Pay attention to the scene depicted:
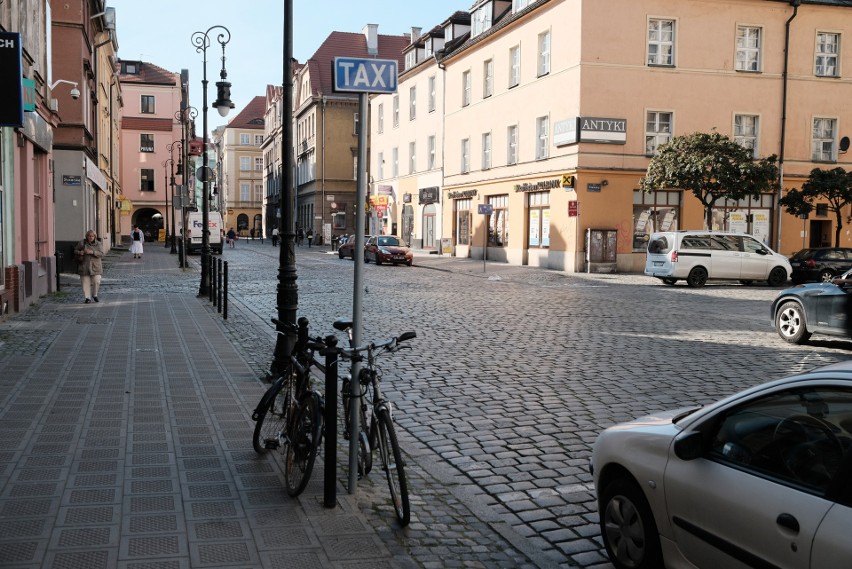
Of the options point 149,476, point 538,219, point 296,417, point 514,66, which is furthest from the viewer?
point 514,66

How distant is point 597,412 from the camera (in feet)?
26.8

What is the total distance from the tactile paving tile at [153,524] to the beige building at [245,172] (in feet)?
390

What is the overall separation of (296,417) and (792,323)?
417 inches

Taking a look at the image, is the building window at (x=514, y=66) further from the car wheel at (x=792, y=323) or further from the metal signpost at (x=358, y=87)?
the metal signpost at (x=358, y=87)

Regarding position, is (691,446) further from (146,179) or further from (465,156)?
(146,179)

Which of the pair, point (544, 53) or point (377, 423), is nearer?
point (377, 423)

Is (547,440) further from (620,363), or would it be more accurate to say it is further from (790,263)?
(790,263)

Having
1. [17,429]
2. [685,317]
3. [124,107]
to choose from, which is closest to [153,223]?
[124,107]

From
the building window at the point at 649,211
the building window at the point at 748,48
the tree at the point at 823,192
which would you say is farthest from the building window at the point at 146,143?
the tree at the point at 823,192

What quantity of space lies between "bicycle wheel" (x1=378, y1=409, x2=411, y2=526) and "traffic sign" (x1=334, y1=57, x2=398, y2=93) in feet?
7.01

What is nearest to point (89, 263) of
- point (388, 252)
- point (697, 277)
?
point (697, 277)

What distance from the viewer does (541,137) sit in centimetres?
3700

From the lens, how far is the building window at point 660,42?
34250mm

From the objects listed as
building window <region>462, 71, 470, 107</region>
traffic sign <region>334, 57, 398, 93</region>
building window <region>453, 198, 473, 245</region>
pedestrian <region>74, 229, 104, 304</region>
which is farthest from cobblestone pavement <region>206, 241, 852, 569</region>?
building window <region>462, 71, 470, 107</region>
